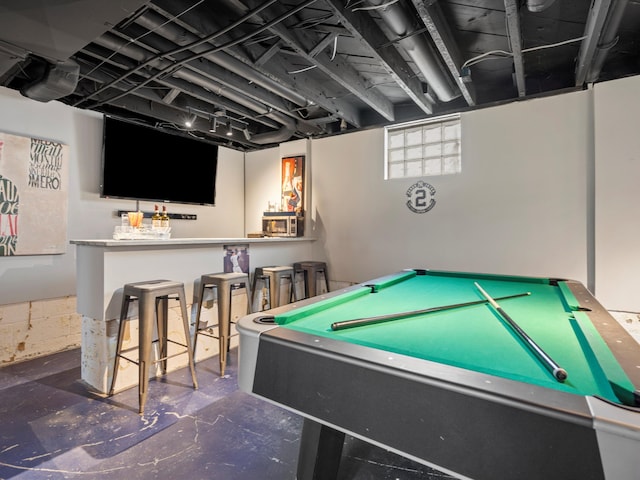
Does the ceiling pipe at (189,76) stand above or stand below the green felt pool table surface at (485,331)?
above

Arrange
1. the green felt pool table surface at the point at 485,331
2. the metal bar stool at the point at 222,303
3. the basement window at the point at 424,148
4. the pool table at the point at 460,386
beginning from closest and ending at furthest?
the pool table at the point at 460,386 → the green felt pool table surface at the point at 485,331 → the metal bar stool at the point at 222,303 → the basement window at the point at 424,148

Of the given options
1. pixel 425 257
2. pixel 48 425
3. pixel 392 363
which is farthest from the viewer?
pixel 425 257

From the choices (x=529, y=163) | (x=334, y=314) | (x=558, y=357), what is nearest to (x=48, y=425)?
(x=334, y=314)

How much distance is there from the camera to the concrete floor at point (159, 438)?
1.59 m

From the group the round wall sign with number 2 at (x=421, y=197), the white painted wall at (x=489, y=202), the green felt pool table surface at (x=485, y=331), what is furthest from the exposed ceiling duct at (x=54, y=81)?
the round wall sign with number 2 at (x=421, y=197)

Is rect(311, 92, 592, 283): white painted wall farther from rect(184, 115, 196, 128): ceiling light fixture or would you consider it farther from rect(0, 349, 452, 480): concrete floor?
rect(0, 349, 452, 480): concrete floor

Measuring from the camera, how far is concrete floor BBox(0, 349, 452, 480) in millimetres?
1595

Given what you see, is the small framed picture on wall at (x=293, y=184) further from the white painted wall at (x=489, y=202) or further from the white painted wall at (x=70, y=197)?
the white painted wall at (x=70, y=197)

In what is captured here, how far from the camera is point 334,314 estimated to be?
1.52m

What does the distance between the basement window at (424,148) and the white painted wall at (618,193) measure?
4.11 ft

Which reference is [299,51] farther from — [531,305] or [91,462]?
[91,462]

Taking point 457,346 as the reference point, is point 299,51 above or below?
above

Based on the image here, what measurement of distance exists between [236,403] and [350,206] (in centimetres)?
284

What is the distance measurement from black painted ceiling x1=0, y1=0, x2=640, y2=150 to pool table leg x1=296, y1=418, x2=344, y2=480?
7.39 ft
